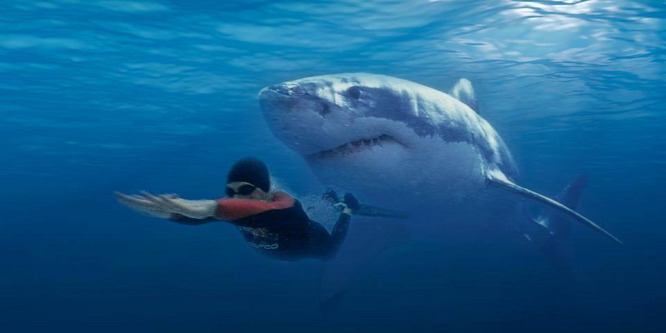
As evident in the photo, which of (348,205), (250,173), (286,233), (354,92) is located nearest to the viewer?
(250,173)

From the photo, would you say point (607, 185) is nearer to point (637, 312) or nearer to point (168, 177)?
point (637, 312)

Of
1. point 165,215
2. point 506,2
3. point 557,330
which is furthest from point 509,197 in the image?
point 557,330

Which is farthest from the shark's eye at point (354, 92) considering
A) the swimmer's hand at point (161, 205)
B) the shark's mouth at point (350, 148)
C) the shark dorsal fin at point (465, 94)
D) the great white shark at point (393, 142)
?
the shark dorsal fin at point (465, 94)

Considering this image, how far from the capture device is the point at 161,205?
3.31 meters

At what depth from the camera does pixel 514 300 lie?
95.8 feet

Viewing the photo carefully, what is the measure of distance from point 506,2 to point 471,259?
49.9 meters

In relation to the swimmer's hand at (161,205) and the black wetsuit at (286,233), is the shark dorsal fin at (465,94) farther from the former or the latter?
the swimmer's hand at (161,205)

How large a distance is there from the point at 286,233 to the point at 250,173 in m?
1.08

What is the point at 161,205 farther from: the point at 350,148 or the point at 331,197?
the point at 331,197

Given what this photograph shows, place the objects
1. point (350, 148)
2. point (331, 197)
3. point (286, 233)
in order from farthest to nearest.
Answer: point (331, 197) → point (286, 233) → point (350, 148)

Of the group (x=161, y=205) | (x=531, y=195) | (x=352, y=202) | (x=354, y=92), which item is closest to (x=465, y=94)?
(x=531, y=195)

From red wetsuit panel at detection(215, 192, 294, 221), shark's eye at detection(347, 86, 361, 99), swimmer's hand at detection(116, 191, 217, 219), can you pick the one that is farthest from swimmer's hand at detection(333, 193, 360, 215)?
swimmer's hand at detection(116, 191, 217, 219)

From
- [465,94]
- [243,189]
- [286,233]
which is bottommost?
[286,233]

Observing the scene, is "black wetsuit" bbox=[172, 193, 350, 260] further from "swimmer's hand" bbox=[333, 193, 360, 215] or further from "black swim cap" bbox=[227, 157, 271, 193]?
"swimmer's hand" bbox=[333, 193, 360, 215]
